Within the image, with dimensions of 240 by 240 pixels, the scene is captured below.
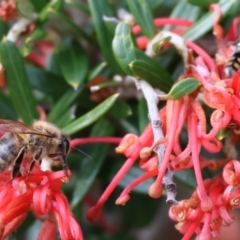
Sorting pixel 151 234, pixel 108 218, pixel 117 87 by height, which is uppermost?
pixel 117 87

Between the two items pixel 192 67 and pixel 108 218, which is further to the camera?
pixel 108 218

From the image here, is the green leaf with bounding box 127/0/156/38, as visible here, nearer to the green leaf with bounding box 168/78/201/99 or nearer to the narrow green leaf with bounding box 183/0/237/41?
the narrow green leaf with bounding box 183/0/237/41

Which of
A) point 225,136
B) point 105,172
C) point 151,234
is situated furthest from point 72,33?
point 151,234

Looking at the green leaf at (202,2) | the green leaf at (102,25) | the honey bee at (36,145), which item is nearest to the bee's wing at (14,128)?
the honey bee at (36,145)

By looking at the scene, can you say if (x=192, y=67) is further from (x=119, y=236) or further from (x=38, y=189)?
(x=119, y=236)

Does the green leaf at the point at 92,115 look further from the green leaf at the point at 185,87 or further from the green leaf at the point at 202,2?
the green leaf at the point at 202,2

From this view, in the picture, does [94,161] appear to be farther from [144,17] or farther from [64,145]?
[144,17]

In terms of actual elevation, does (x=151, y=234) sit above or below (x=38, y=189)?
below

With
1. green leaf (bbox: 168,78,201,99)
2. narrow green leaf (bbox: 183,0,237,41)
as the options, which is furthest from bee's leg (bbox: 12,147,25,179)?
narrow green leaf (bbox: 183,0,237,41)
